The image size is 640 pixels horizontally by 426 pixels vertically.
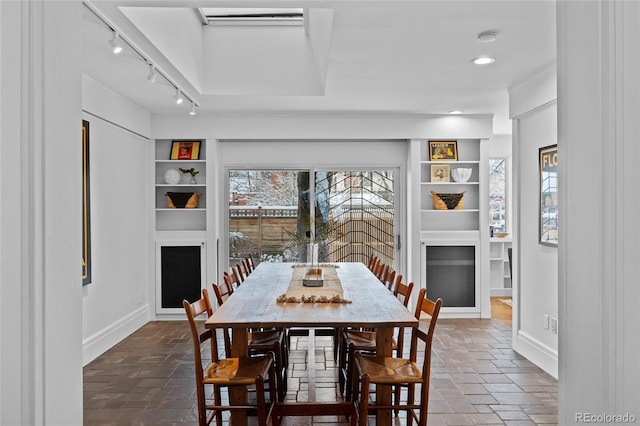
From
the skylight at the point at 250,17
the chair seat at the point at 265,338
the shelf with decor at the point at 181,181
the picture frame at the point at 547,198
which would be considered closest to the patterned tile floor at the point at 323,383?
the chair seat at the point at 265,338

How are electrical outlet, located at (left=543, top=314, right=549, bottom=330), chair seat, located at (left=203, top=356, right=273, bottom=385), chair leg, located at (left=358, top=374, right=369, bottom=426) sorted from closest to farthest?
chair leg, located at (left=358, top=374, right=369, bottom=426) → chair seat, located at (left=203, top=356, right=273, bottom=385) → electrical outlet, located at (left=543, top=314, right=549, bottom=330)

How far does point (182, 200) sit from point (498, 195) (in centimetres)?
523

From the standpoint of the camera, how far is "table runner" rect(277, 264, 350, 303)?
328cm

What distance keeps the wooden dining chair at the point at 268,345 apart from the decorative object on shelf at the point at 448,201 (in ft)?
10.8

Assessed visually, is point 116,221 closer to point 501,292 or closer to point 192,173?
point 192,173

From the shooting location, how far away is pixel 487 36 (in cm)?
349

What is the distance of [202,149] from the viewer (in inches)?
262

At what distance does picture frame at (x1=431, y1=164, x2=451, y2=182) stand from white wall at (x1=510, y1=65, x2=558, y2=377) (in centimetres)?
166

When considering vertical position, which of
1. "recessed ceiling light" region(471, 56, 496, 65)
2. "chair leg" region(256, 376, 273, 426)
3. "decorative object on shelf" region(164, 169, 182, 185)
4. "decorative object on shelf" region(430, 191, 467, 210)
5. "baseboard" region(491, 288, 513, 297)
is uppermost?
"recessed ceiling light" region(471, 56, 496, 65)

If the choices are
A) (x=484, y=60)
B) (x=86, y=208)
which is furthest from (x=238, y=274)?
(x=484, y=60)

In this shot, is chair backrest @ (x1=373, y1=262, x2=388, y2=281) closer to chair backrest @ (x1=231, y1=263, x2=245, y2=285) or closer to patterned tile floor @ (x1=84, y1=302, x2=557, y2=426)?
patterned tile floor @ (x1=84, y1=302, x2=557, y2=426)
